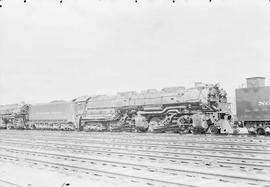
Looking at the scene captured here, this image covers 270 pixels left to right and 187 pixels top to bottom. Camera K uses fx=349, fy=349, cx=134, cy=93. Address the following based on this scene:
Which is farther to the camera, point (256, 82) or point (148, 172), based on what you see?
point (256, 82)

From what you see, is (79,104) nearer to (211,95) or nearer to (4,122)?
(211,95)

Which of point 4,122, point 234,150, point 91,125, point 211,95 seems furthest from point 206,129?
point 4,122

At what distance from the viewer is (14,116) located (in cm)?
4428

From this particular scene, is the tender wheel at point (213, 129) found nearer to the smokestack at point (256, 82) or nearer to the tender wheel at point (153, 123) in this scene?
the smokestack at point (256, 82)

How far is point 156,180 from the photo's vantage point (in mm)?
8242

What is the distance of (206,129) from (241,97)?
3.16m

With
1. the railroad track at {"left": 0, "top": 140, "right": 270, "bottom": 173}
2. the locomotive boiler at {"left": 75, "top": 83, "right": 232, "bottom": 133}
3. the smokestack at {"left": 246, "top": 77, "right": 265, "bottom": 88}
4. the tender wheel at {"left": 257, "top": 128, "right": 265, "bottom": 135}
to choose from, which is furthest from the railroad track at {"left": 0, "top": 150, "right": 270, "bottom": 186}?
the smokestack at {"left": 246, "top": 77, "right": 265, "bottom": 88}

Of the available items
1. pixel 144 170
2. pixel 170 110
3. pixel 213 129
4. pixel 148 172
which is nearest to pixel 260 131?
pixel 213 129

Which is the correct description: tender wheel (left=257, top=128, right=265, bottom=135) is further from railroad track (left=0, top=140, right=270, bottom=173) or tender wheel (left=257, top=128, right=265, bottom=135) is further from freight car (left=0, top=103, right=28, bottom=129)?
freight car (left=0, top=103, right=28, bottom=129)

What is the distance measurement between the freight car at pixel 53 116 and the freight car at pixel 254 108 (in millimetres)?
17539

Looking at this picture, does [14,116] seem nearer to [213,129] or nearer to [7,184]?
[213,129]

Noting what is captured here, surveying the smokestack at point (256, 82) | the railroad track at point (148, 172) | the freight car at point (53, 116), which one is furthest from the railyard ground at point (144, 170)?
the freight car at point (53, 116)

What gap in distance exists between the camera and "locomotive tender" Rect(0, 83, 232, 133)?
24.0 m

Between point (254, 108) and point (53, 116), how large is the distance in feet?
74.4
